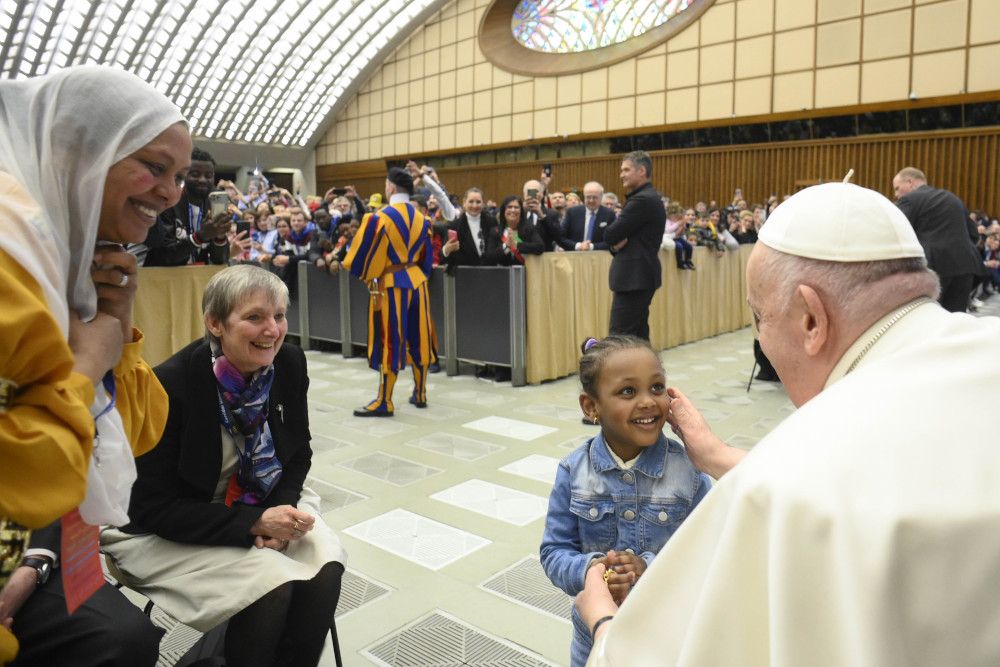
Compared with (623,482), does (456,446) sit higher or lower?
lower

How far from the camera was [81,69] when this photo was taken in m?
1.24

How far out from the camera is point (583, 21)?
19.7 m

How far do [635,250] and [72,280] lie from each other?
4.64m

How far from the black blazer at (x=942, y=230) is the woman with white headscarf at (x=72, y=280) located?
6622 mm

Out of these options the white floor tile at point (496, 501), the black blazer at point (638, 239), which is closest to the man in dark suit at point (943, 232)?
the black blazer at point (638, 239)

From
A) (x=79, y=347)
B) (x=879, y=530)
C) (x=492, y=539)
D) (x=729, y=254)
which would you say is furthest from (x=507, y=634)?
(x=729, y=254)

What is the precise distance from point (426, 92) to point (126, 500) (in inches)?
956

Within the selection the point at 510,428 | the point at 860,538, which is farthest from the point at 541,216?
the point at 860,538

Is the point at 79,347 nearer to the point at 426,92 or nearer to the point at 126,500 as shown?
the point at 126,500

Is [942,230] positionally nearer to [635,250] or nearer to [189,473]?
[635,250]

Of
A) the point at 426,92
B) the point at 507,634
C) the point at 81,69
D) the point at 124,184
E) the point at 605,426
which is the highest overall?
the point at 426,92

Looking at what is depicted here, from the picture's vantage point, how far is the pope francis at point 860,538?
0.73 metres

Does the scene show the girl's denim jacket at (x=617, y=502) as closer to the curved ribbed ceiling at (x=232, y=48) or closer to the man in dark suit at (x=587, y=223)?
the man in dark suit at (x=587, y=223)

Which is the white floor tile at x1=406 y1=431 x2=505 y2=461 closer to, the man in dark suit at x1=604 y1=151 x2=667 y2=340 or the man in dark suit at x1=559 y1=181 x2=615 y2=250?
the man in dark suit at x1=604 y1=151 x2=667 y2=340
